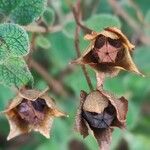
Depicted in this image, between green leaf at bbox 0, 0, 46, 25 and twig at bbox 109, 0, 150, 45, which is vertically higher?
green leaf at bbox 0, 0, 46, 25

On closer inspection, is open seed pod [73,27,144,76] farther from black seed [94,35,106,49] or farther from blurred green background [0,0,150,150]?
blurred green background [0,0,150,150]

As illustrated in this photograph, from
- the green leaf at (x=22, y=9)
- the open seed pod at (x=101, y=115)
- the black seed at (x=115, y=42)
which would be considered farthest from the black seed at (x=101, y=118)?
the green leaf at (x=22, y=9)

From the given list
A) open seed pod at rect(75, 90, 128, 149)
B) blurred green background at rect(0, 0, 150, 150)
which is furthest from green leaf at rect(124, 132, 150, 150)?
open seed pod at rect(75, 90, 128, 149)

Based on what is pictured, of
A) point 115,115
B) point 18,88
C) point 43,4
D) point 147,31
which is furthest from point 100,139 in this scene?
point 147,31

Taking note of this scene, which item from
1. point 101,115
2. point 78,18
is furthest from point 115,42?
point 78,18

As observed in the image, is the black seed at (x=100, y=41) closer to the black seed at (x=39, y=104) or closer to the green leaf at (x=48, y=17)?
the black seed at (x=39, y=104)
